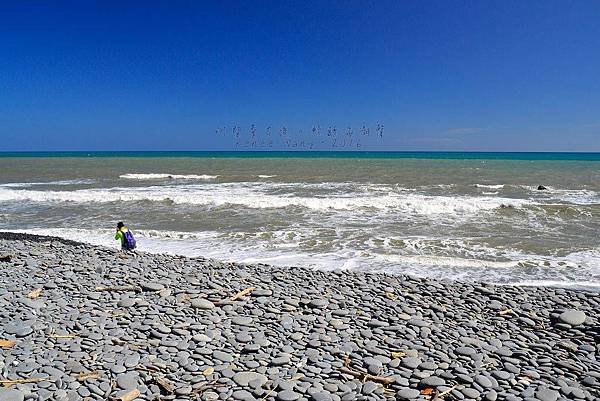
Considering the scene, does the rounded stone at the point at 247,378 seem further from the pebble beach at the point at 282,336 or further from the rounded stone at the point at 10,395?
the rounded stone at the point at 10,395

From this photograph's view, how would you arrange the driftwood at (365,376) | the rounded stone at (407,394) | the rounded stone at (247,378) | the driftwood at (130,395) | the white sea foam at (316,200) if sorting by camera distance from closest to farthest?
the driftwood at (130,395) → the rounded stone at (407,394) → the rounded stone at (247,378) → the driftwood at (365,376) → the white sea foam at (316,200)

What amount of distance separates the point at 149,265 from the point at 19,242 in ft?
15.4

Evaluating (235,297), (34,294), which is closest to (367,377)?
(235,297)

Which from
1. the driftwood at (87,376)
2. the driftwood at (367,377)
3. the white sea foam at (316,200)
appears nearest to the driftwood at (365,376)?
the driftwood at (367,377)

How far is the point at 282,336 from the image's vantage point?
209 inches

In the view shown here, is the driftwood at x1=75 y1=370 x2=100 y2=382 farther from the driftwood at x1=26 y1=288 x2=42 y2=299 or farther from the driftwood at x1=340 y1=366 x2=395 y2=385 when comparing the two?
the driftwood at x1=26 y1=288 x2=42 y2=299

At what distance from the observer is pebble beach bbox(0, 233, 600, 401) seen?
4184 mm

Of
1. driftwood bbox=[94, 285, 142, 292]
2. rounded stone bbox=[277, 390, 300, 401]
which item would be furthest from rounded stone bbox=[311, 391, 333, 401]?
driftwood bbox=[94, 285, 142, 292]

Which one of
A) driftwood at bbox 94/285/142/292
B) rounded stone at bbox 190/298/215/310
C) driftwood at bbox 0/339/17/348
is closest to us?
driftwood at bbox 0/339/17/348

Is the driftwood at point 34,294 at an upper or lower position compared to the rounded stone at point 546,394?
upper

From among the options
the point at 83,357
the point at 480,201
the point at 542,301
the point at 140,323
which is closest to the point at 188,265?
the point at 140,323

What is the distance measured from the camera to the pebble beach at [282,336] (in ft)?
13.7

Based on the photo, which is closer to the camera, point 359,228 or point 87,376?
point 87,376

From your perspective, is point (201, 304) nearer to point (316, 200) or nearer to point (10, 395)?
point (10, 395)
